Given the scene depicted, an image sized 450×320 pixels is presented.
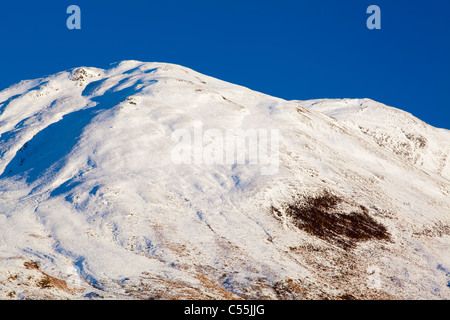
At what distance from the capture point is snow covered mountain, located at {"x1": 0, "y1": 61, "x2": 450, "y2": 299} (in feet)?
109

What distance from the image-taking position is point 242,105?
72.2 metres

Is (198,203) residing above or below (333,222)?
above

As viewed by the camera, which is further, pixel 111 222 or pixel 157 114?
pixel 157 114

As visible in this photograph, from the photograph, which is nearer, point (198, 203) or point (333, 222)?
point (198, 203)

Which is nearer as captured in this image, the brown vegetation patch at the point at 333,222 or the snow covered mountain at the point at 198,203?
the snow covered mountain at the point at 198,203

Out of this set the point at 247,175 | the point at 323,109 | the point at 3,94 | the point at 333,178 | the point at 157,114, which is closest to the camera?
the point at 247,175

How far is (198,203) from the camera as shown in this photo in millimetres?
45000

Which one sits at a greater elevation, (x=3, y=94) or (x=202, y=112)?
(x=3, y=94)

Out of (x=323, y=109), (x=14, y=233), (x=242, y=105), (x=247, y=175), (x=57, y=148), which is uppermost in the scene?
(x=323, y=109)

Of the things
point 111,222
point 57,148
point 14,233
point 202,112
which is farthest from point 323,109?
point 14,233

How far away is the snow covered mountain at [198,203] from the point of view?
33188 mm
